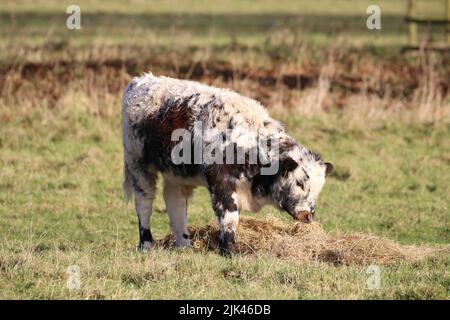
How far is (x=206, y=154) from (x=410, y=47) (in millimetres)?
17268

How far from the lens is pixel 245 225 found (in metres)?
12.2

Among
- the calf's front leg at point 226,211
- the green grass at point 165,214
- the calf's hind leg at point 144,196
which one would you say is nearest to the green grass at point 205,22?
the green grass at point 165,214

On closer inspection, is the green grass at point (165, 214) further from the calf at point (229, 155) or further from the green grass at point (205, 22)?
the green grass at point (205, 22)

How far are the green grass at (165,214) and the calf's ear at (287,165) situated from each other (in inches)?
46.5

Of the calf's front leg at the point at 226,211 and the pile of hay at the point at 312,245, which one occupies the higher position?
the calf's front leg at the point at 226,211

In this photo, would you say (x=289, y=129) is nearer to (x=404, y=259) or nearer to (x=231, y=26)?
(x=404, y=259)

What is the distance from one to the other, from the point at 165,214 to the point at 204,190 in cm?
169

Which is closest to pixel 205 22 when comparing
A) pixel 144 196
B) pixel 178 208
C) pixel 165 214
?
pixel 165 214

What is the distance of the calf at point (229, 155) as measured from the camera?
35.8 feet

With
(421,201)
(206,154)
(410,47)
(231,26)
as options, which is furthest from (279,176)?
(231,26)

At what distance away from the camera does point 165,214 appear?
14617 millimetres

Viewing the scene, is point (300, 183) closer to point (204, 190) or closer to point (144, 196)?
point (144, 196)

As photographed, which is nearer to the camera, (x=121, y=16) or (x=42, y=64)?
(x=42, y=64)

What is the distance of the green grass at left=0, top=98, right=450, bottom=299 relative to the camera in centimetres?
910
